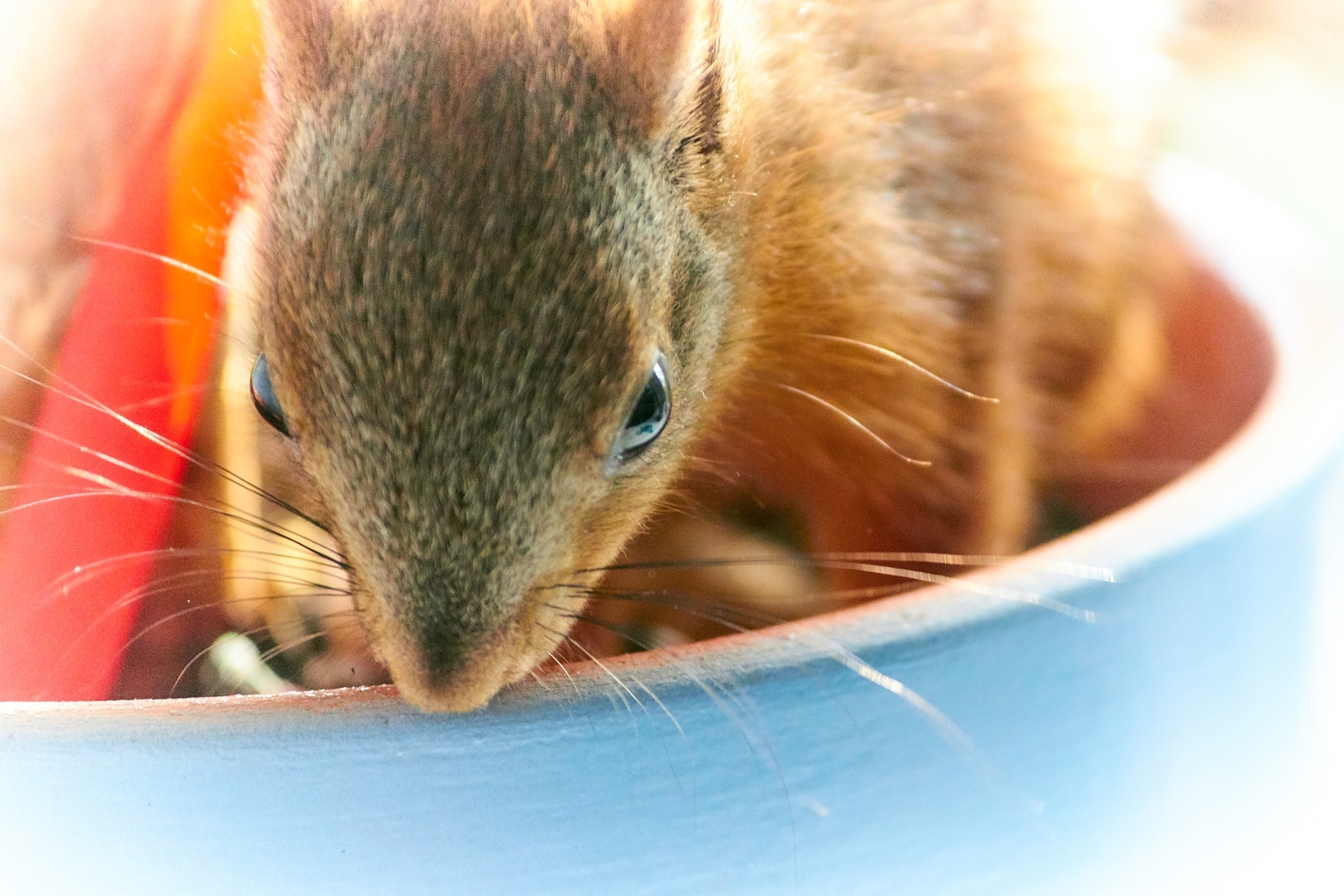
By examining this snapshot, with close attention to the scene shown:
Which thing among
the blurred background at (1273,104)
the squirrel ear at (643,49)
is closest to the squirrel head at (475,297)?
the squirrel ear at (643,49)

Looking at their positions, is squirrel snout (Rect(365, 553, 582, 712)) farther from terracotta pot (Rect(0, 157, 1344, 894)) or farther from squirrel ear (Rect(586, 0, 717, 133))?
squirrel ear (Rect(586, 0, 717, 133))

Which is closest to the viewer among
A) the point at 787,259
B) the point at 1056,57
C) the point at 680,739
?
the point at 680,739

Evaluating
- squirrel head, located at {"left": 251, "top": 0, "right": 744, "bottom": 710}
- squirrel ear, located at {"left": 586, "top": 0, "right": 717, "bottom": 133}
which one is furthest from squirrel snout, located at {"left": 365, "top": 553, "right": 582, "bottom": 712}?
squirrel ear, located at {"left": 586, "top": 0, "right": 717, "bottom": 133}

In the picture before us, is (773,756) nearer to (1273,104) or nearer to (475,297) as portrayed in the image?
(475,297)

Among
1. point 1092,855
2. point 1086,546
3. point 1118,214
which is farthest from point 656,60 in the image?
point 1118,214

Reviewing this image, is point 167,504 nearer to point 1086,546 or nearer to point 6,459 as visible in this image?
point 6,459

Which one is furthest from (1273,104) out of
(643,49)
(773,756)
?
(773,756)

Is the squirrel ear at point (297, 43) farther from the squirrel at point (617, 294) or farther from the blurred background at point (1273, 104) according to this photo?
the blurred background at point (1273, 104)
